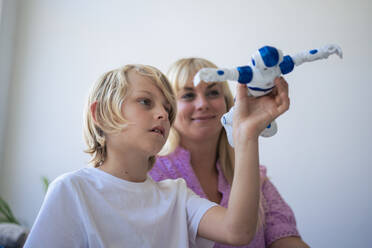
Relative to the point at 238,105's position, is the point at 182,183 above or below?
below

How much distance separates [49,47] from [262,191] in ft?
5.22

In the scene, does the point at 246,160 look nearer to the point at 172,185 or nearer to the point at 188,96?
the point at 172,185

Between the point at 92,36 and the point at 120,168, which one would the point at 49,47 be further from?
the point at 120,168

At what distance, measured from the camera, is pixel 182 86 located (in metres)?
1.08

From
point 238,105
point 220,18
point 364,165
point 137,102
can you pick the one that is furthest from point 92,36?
point 364,165

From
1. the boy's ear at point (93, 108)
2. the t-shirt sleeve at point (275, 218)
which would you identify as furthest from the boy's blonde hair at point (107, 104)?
the t-shirt sleeve at point (275, 218)

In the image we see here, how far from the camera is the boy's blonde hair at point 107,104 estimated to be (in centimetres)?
74

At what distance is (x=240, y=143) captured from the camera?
62 centimetres

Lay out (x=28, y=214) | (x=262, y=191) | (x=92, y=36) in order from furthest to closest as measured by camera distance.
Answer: (x=92, y=36) → (x=28, y=214) → (x=262, y=191)

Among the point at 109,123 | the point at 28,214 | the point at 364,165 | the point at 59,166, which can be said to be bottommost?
the point at 28,214

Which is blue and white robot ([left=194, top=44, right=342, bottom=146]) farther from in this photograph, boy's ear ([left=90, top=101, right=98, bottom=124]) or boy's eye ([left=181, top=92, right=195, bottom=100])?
boy's eye ([left=181, top=92, right=195, bottom=100])

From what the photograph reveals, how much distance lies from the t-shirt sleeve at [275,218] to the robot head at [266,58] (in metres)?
0.65

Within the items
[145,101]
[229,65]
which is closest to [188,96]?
[145,101]

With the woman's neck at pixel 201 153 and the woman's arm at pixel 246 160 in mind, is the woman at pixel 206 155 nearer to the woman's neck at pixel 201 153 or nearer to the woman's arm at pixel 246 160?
the woman's neck at pixel 201 153
